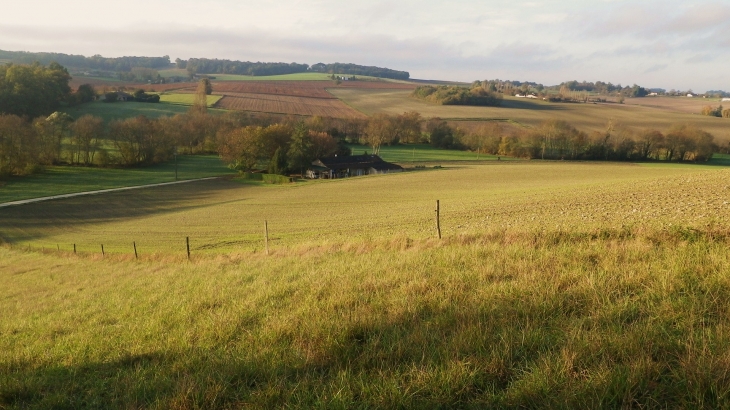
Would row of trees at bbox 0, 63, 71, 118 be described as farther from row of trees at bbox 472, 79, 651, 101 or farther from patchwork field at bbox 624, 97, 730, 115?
patchwork field at bbox 624, 97, 730, 115

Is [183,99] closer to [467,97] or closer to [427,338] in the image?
[467,97]

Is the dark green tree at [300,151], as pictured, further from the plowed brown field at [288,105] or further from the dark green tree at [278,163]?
the plowed brown field at [288,105]

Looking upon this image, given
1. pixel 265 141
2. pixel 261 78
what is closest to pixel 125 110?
pixel 265 141

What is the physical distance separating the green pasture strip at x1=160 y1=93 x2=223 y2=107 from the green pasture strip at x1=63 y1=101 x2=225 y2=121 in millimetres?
4698

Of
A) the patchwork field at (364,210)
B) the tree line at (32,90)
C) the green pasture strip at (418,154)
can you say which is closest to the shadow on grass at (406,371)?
the patchwork field at (364,210)

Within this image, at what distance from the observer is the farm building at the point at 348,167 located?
6756cm

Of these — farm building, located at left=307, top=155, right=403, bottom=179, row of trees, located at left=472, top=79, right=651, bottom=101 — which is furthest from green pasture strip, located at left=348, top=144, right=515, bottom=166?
row of trees, located at left=472, top=79, right=651, bottom=101

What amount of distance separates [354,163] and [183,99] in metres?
63.8

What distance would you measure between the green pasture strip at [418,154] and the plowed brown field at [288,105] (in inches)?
583

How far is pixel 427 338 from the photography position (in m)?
4.53

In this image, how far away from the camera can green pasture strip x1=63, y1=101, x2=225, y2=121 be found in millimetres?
88500

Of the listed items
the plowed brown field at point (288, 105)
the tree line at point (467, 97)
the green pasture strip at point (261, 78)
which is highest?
the green pasture strip at point (261, 78)

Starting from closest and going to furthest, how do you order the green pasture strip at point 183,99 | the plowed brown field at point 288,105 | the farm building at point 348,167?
the farm building at point 348,167 → the plowed brown field at point 288,105 → the green pasture strip at point 183,99

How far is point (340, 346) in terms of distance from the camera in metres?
4.53
